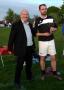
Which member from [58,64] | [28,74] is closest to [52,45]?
[28,74]

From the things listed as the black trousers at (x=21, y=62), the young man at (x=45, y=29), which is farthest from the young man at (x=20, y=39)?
the young man at (x=45, y=29)

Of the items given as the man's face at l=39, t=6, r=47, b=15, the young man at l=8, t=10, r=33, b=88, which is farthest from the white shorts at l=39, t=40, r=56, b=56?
the man's face at l=39, t=6, r=47, b=15

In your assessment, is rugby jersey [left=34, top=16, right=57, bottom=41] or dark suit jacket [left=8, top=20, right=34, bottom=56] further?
rugby jersey [left=34, top=16, right=57, bottom=41]

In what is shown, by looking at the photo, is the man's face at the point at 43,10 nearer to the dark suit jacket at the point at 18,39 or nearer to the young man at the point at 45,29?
the young man at the point at 45,29

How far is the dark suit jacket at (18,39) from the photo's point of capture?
31.9 ft

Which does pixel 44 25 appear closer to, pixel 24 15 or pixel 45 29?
pixel 45 29

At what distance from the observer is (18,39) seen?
9750 mm

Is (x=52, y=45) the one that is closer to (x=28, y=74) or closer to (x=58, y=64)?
(x=28, y=74)

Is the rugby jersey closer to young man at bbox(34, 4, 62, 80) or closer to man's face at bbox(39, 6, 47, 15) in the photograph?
young man at bbox(34, 4, 62, 80)

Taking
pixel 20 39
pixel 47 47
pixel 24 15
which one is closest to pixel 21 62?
pixel 20 39

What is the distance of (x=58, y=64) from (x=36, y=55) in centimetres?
193

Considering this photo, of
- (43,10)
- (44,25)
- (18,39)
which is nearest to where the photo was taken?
Answer: (18,39)

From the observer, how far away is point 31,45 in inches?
394

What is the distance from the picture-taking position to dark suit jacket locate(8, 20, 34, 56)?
9.71 metres
